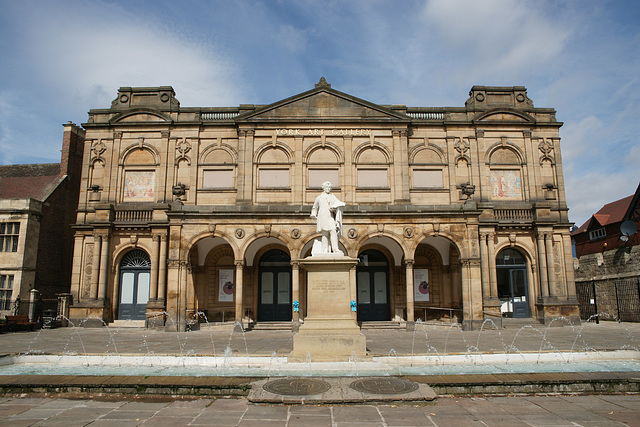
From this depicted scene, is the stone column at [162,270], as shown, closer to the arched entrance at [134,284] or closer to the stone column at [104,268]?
the arched entrance at [134,284]

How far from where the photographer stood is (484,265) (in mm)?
24328

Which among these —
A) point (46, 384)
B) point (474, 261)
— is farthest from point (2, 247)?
point (474, 261)

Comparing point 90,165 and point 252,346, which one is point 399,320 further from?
point 90,165

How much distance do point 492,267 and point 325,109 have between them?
535 inches

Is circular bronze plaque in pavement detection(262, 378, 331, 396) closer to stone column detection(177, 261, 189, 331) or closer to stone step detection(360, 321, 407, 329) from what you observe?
stone column detection(177, 261, 189, 331)

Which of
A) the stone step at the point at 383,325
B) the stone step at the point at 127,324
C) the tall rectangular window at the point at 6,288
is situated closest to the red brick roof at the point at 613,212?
the stone step at the point at 383,325

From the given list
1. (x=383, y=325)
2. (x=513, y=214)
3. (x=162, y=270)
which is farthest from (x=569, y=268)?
(x=162, y=270)

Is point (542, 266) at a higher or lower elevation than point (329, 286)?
higher

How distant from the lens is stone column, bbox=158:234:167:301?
23.9m

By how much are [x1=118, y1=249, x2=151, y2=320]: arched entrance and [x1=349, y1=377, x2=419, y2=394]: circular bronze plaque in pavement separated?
20.9 m

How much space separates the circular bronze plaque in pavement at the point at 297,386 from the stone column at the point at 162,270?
1794 centimetres

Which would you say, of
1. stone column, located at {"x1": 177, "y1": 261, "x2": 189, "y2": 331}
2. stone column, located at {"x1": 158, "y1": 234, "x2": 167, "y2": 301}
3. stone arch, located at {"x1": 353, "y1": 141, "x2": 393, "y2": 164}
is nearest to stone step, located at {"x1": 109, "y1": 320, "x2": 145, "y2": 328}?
A: stone column, located at {"x1": 158, "y1": 234, "x2": 167, "y2": 301}

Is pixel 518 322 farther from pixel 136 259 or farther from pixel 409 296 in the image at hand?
pixel 136 259

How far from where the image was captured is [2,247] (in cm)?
2597
